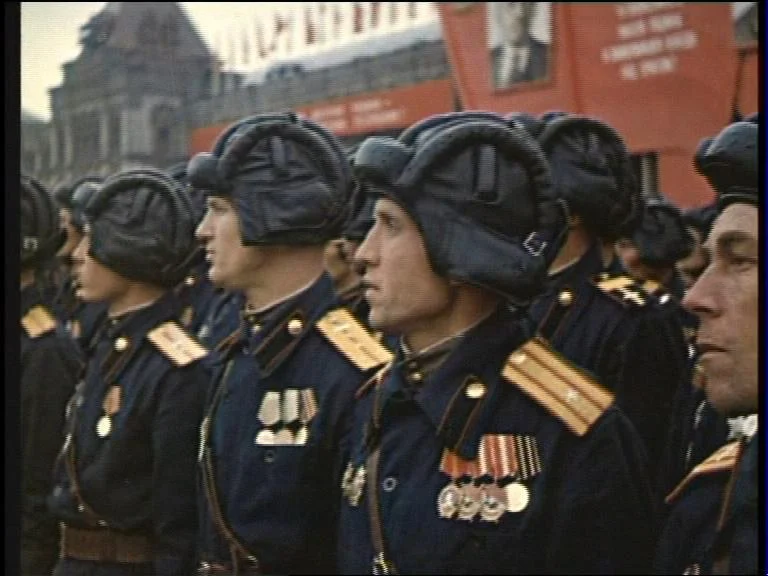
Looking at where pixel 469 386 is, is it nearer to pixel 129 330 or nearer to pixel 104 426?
pixel 104 426

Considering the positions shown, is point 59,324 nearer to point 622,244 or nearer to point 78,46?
point 78,46

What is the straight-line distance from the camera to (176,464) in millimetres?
3693

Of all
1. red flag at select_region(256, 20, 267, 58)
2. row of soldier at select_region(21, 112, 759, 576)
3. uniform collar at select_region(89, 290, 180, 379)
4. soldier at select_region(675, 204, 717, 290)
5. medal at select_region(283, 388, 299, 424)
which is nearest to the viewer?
row of soldier at select_region(21, 112, 759, 576)

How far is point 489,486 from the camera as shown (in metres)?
2.77

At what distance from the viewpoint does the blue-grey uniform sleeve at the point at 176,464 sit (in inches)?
140

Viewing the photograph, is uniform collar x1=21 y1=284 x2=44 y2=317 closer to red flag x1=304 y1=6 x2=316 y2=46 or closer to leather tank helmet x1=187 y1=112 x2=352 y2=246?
leather tank helmet x1=187 y1=112 x2=352 y2=246

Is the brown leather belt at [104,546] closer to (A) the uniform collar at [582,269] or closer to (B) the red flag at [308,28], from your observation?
(A) the uniform collar at [582,269]

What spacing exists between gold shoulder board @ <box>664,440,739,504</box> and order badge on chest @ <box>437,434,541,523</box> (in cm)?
32

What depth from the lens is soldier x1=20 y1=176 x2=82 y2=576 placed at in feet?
12.9

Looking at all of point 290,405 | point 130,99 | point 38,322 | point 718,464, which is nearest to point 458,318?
point 290,405

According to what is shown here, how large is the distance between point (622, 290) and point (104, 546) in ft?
6.21

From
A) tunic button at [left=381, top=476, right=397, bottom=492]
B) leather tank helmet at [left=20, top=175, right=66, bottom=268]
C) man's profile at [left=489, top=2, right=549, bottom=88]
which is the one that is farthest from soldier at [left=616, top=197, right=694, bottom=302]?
man's profile at [left=489, top=2, right=549, bottom=88]

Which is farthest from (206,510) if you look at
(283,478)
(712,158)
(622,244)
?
(622,244)

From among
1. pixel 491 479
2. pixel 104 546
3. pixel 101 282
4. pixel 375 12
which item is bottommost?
pixel 104 546
